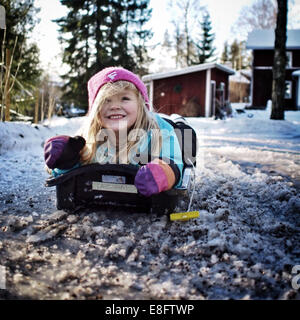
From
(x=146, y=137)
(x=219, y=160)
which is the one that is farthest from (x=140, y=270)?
(x=219, y=160)

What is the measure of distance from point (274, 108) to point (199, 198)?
28.5 feet

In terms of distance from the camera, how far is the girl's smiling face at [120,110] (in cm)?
196

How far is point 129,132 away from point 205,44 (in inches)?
1332

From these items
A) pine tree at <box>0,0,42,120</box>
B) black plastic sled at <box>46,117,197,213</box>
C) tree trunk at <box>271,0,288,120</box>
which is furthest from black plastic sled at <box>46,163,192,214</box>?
tree trunk at <box>271,0,288,120</box>

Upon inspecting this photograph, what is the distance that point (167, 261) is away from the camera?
4.29ft

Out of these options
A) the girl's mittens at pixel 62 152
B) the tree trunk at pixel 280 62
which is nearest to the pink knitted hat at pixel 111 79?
the girl's mittens at pixel 62 152

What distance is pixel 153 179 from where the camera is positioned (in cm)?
152

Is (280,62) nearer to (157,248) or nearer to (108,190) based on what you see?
(108,190)

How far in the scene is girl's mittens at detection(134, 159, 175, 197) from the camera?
1.52 metres

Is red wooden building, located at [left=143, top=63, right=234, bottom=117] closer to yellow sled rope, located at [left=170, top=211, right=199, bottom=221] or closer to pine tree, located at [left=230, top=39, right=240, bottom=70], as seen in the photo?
yellow sled rope, located at [left=170, top=211, right=199, bottom=221]

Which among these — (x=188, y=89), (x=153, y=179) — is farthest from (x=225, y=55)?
(x=153, y=179)

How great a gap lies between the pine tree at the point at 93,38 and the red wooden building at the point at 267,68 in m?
8.42

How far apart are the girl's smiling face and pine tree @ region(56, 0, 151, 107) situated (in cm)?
1541

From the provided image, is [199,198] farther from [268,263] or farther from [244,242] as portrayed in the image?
[268,263]
